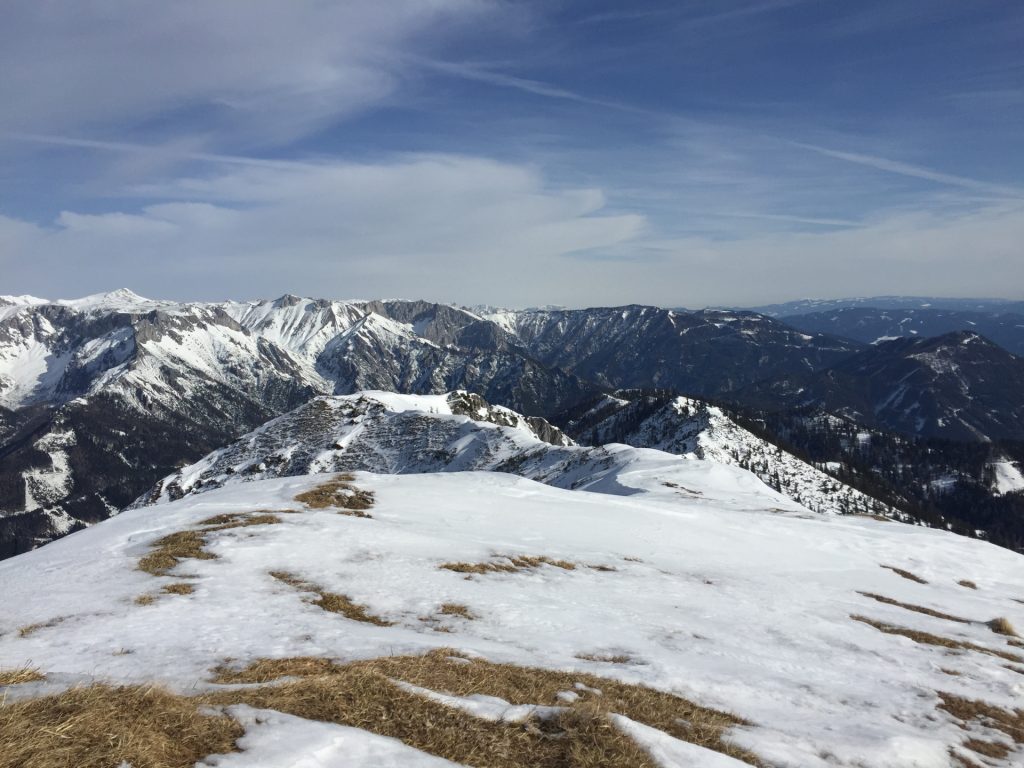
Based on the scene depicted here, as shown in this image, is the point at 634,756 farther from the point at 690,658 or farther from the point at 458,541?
the point at 458,541

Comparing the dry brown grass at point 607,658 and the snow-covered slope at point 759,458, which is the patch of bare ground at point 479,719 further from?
the snow-covered slope at point 759,458

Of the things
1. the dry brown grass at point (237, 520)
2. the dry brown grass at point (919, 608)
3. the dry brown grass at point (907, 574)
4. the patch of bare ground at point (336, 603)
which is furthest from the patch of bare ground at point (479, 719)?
the dry brown grass at point (907, 574)

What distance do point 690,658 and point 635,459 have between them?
215 ft

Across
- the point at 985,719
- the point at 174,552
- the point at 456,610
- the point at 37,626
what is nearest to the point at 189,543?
the point at 174,552

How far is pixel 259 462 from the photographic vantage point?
126 metres

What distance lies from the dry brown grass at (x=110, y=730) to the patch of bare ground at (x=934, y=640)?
822 inches

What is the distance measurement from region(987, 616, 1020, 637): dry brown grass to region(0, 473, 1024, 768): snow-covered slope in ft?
1.54

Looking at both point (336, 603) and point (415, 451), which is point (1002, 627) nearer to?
point (336, 603)

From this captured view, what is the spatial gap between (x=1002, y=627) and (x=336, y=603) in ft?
78.3

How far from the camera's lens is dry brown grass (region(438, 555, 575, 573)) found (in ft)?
71.1

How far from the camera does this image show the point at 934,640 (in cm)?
1808

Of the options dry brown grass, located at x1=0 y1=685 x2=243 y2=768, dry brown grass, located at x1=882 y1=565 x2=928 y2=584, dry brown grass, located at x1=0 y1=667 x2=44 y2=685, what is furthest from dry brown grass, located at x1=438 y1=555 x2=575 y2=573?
dry brown grass, located at x1=882 y1=565 x2=928 y2=584

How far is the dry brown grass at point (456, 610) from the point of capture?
16422 mm

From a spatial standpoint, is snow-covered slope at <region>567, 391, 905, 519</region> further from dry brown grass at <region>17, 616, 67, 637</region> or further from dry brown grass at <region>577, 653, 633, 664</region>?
dry brown grass at <region>17, 616, 67, 637</region>
